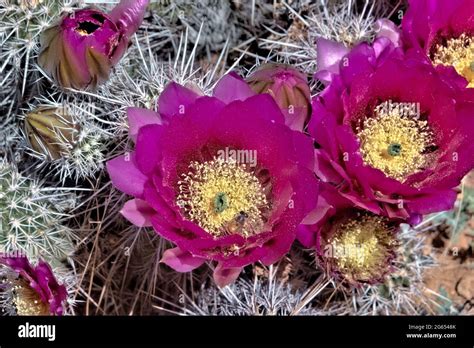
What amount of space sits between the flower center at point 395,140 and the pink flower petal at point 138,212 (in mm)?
382

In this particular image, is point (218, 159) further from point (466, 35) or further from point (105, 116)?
point (466, 35)

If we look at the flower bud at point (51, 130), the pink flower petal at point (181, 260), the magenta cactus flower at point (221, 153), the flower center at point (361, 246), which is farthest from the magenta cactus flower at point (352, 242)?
the flower bud at point (51, 130)

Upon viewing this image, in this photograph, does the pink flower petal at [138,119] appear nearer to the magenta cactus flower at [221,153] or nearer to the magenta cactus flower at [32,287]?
the magenta cactus flower at [221,153]

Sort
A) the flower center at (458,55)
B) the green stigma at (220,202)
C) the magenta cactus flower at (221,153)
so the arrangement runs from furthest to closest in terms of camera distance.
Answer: the flower center at (458,55) → the green stigma at (220,202) → the magenta cactus flower at (221,153)

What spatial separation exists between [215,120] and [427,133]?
37 centimetres

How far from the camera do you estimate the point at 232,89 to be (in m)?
1.09

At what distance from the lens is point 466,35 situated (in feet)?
4.21

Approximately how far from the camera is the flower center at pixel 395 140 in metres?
1.20

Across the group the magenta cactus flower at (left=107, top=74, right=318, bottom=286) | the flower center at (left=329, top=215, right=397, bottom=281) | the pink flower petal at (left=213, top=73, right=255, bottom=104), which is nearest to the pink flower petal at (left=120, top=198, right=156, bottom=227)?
the magenta cactus flower at (left=107, top=74, right=318, bottom=286)

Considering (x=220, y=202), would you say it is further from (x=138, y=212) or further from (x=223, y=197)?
(x=138, y=212)

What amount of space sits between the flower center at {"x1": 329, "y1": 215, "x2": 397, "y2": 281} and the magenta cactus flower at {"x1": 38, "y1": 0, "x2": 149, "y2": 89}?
50 cm
